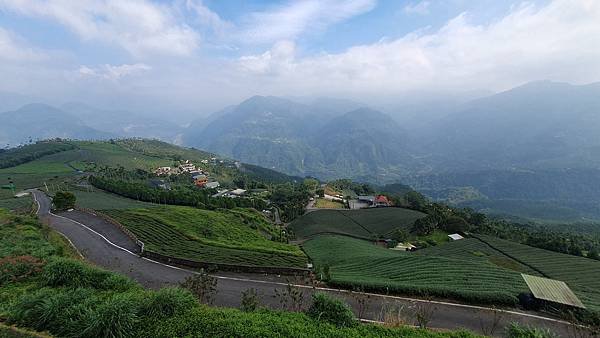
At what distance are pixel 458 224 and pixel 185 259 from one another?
4482cm

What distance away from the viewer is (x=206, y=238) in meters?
36.1

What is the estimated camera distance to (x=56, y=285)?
584 inches

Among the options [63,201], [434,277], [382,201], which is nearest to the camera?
[434,277]

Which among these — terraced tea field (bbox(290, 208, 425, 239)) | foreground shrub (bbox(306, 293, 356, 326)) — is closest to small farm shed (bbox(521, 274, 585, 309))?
foreground shrub (bbox(306, 293, 356, 326))

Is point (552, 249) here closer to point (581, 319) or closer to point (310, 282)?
point (581, 319)

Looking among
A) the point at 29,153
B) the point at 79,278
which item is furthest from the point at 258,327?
the point at 29,153

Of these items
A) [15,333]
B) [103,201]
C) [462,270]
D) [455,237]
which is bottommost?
[455,237]

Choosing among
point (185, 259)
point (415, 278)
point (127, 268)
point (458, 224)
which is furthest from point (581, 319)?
point (458, 224)

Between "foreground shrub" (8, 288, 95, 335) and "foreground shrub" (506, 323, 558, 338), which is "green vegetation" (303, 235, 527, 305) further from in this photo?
"foreground shrub" (8, 288, 95, 335)

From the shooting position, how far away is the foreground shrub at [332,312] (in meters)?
12.2

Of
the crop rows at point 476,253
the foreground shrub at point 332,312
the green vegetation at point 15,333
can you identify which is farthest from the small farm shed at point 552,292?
the green vegetation at point 15,333

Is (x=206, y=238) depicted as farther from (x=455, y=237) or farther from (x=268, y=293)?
(x=455, y=237)

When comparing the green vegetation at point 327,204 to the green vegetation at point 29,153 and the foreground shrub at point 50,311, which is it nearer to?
the foreground shrub at point 50,311

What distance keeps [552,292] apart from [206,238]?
106 ft
